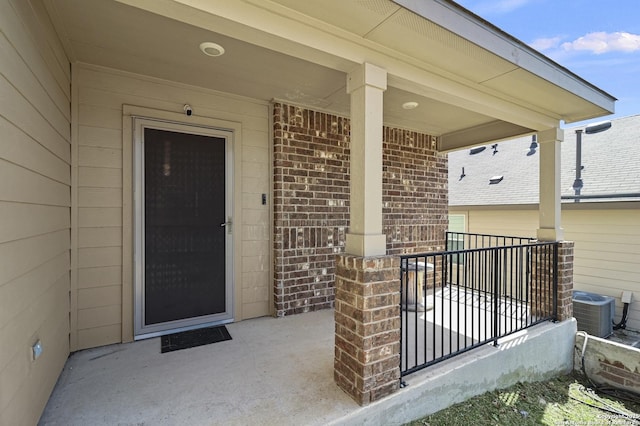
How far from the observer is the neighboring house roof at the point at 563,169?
19.2ft

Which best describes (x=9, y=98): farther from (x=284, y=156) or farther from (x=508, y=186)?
(x=508, y=186)

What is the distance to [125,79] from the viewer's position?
2758mm

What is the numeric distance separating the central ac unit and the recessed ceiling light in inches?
245

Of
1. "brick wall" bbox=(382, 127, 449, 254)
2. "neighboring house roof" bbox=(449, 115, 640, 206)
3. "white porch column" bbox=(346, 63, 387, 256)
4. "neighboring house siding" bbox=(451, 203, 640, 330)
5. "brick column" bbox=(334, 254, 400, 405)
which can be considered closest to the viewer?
"brick column" bbox=(334, 254, 400, 405)

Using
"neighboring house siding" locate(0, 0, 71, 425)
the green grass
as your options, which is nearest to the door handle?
"neighboring house siding" locate(0, 0, 71, 425)

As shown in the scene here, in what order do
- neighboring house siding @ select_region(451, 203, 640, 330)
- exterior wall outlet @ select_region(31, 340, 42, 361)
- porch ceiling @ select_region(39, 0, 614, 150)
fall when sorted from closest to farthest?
exterior wall outlet @ select_region(31, 340, 42, 361), porch ceiling @ select_region(39, 0, 614, 150), neighboring house siding @ select_region(451, 203, 640, 330)

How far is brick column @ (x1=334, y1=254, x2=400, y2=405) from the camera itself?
76.8 inches

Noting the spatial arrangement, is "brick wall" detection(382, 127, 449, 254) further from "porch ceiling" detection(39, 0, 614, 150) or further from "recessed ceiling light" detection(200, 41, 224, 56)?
"recessed ceiling light" detection(200, 41, 224, 56)

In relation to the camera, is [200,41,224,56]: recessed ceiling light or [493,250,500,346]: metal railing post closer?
[200,41,224,56]: recessed ceiling light

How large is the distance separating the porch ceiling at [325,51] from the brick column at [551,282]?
1495mm

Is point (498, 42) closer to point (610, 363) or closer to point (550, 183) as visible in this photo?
point (550, 183)

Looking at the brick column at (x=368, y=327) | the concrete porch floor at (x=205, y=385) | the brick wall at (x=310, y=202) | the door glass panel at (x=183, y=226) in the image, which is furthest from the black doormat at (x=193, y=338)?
the brick column at (x=368, y=327)

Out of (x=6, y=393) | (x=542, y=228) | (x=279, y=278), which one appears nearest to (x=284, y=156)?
(x=279, y=278)

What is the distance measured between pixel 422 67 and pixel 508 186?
6.49 m
